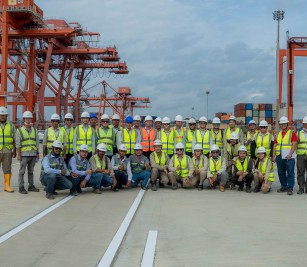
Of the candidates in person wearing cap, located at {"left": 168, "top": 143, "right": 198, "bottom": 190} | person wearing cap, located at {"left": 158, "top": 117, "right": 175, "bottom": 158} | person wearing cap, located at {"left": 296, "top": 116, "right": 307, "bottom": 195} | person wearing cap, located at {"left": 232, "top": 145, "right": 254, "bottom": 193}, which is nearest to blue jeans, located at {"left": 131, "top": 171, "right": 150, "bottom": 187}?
person wearing cap, located at {"left": 168, "top": 143, "right": 198, "bottom": 190}

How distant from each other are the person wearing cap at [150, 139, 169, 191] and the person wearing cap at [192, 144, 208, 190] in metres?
0.74

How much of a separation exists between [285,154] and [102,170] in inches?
177

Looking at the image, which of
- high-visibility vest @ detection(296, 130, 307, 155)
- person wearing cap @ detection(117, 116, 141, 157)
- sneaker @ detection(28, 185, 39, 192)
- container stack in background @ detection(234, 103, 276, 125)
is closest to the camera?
sneaker @ detection(28, 185, 39, 192)

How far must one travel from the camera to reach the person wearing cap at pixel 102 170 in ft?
33.8

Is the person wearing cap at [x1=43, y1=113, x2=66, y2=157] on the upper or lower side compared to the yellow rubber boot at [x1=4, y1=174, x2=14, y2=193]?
upper

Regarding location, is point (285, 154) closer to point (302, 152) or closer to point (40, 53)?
point (302, 152)

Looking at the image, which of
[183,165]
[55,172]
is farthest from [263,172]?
[55,172]

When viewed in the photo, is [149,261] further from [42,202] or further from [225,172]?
[225,172]

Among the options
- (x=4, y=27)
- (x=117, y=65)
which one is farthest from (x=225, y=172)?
(x=117, y=65)

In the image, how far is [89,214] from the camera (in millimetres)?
7766

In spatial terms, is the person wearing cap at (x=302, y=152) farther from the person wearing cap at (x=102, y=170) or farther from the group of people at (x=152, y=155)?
the person wearing cap at (x=102, y=170)

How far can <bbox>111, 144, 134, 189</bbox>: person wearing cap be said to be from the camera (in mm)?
10719

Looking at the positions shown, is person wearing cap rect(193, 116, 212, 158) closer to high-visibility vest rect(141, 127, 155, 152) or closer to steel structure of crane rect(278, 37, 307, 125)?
high-visibility vest rect(141, 127, 155, 152)

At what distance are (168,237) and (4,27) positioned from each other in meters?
32.4
